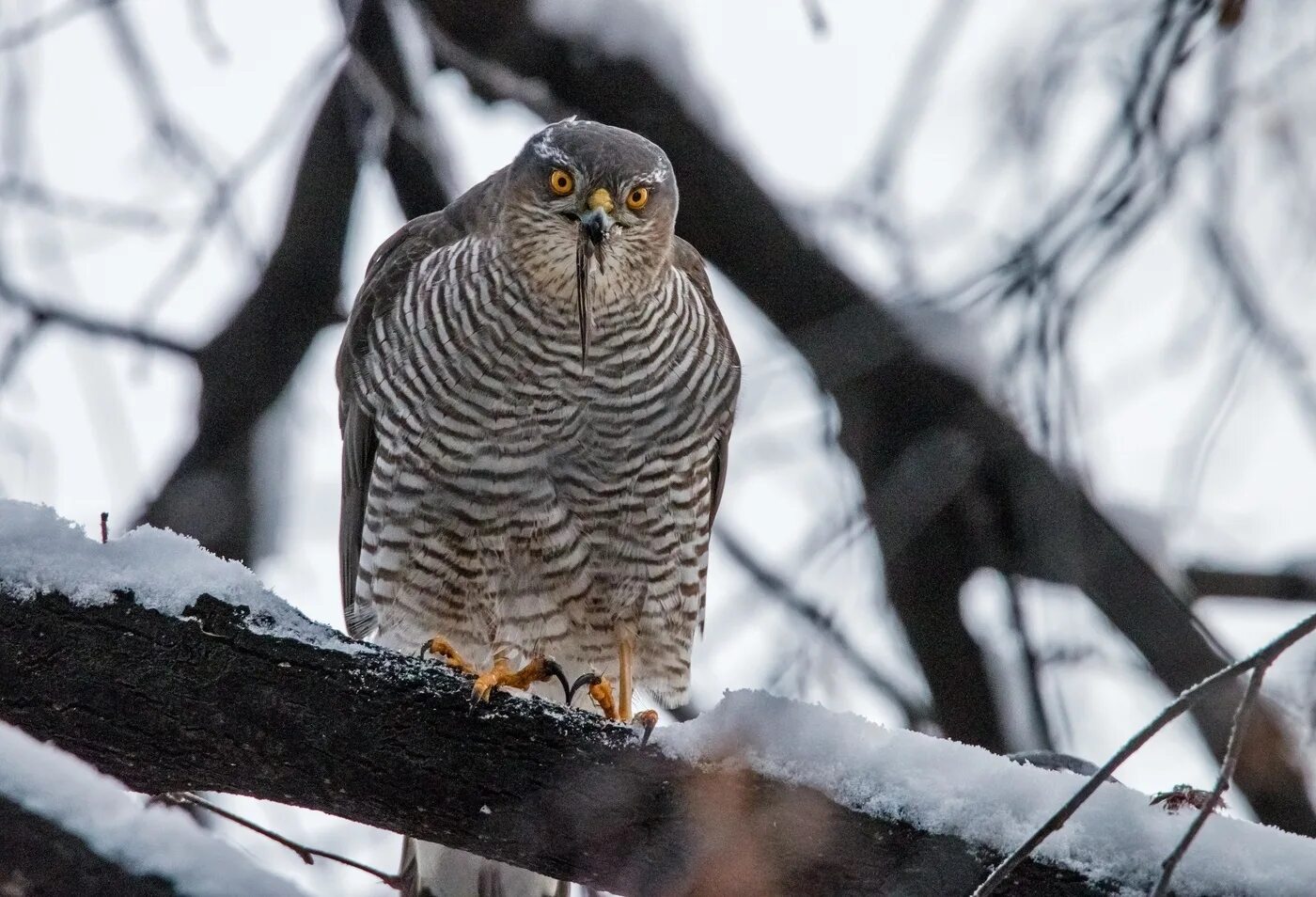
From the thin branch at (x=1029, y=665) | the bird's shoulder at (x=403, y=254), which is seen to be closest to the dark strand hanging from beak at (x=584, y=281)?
the bird's shoulder at (x=403, y=254)

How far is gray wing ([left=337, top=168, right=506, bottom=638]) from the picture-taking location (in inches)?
168

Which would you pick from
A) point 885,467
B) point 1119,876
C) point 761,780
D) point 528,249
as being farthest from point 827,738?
point 885,467

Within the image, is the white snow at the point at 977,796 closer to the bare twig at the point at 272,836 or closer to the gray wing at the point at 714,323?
the bare twig at the point at 272,836

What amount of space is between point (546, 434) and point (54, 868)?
7.23ft

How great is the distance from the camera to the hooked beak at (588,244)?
388 centimetres

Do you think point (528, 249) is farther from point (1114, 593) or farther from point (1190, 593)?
point (1190, 593)

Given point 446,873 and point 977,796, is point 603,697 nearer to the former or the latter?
point 446,873

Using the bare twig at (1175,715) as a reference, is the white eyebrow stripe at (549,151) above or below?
above

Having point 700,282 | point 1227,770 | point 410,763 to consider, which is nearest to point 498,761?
point 410,763

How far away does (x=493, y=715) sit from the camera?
2541mm

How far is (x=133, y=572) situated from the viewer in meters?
2.53

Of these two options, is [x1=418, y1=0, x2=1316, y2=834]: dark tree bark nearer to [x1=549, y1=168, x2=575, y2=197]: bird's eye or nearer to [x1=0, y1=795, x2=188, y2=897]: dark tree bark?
[x1=549, y1=168, x2=575, y2=197]: bird's eye

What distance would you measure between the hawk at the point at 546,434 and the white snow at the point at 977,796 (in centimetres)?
140

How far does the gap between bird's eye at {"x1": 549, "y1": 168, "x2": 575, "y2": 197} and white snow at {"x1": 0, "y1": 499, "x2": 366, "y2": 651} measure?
66.8 inches
